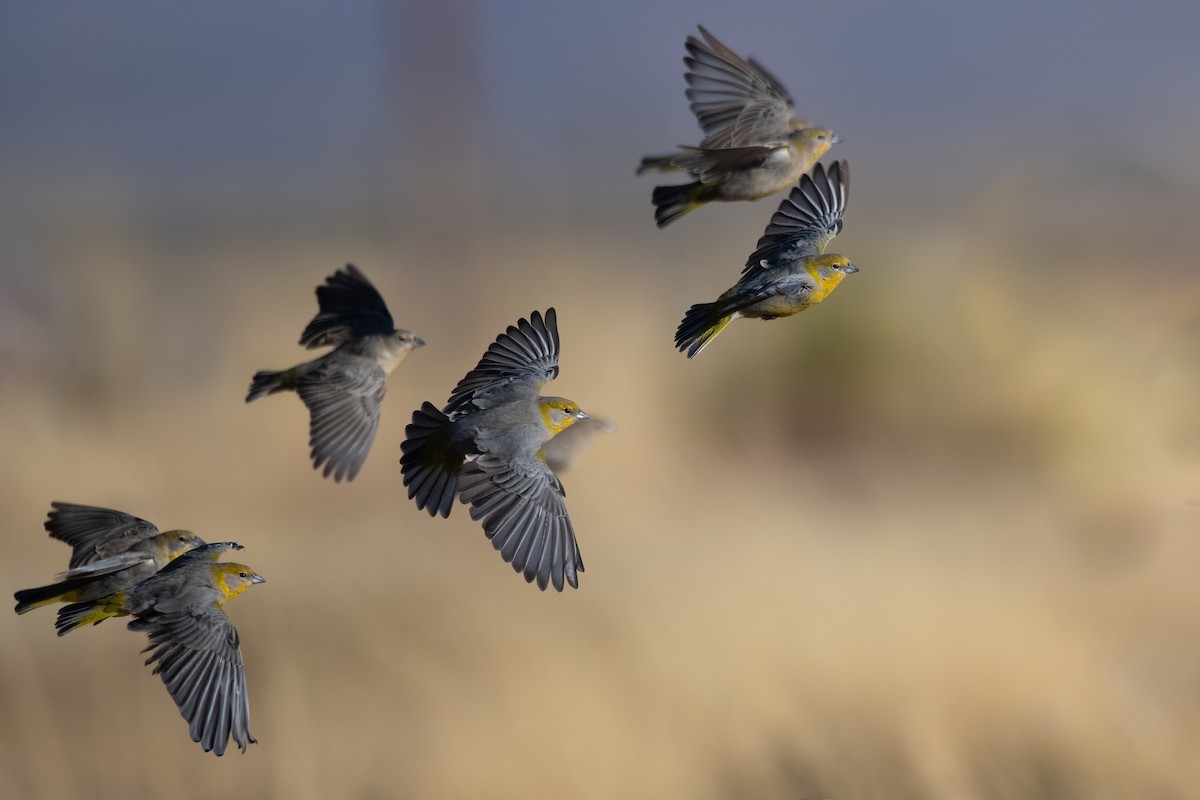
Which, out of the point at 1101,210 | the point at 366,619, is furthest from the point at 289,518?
the point at 1101,210

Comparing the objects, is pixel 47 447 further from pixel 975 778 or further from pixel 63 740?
pixel 975 778

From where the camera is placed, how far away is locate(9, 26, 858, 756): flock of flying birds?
241 inches

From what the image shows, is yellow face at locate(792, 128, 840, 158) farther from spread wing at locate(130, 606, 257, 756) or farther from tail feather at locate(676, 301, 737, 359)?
spread wing at locate(130, 606, 257, 756)

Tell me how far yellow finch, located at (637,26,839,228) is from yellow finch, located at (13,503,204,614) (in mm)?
2938

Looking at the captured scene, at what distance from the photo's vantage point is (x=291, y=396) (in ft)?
53.0

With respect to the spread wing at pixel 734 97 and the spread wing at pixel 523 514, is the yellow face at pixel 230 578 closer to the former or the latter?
the spread wing at pixel 523 514

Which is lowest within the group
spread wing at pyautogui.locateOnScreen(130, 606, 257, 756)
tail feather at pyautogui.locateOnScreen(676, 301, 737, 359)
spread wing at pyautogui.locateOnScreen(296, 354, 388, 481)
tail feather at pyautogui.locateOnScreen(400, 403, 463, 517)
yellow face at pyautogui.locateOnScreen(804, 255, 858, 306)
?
spread wing at pyautogui.locateOnScreen(130, 606, 257, 756)

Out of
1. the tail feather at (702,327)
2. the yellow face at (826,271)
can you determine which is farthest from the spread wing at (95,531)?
the yellow face at (826,271)

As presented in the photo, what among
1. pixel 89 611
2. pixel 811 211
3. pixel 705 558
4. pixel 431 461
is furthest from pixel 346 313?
pixel 705 558

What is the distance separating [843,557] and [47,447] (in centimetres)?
835

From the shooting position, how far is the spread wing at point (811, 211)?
7.18 m

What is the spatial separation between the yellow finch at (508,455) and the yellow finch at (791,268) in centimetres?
74

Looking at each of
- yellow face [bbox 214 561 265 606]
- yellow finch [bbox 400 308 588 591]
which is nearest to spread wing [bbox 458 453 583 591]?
yellow finch [bbox 400 308 588 591]

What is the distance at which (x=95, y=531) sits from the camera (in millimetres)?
7000
